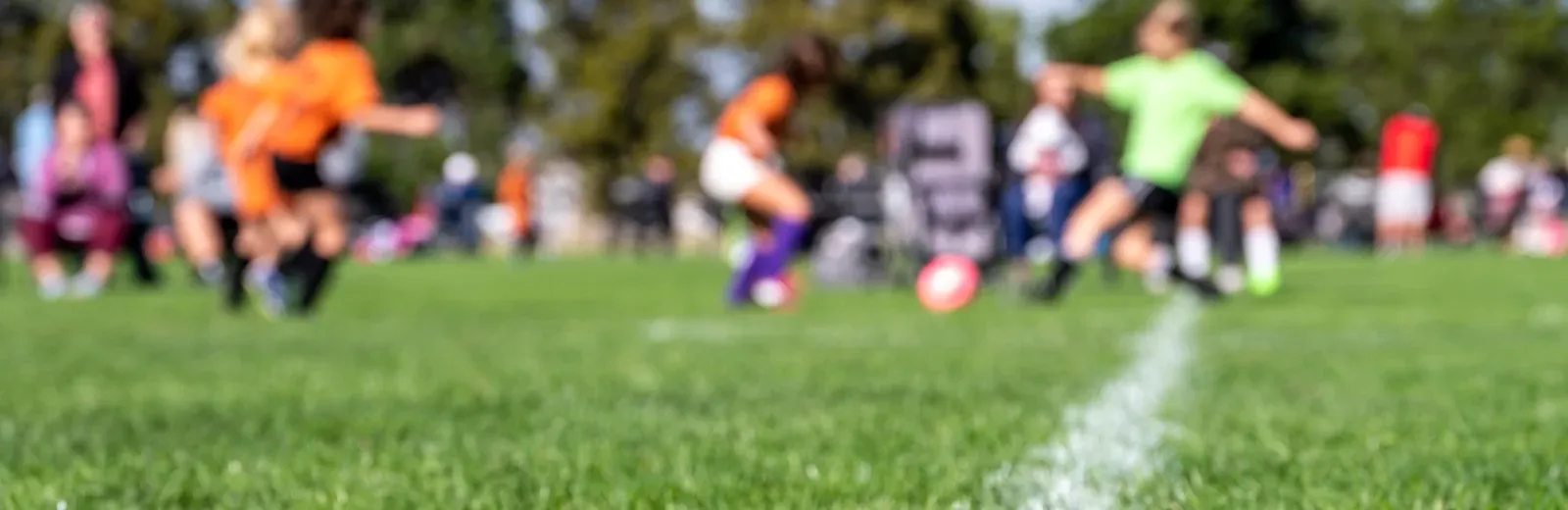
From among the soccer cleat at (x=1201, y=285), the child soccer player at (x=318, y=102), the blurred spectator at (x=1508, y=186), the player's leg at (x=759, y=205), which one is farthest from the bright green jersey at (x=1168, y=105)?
the blurred spectator at (x=1508, y=186)

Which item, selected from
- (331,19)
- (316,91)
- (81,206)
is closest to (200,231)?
(81,206)

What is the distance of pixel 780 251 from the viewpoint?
11.2 metres

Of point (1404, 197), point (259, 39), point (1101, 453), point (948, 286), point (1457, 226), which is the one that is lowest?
point (1457, 226)

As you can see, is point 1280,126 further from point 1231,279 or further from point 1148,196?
point 1231,279

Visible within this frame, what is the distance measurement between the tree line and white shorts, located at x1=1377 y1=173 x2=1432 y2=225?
44.1 ft

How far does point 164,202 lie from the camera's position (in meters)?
34.8

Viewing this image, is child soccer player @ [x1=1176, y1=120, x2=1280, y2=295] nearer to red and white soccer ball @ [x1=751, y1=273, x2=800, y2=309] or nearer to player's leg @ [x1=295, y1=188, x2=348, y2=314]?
red and white soccer ball @ [x1=751, y1=273, x2=800, y2=309]

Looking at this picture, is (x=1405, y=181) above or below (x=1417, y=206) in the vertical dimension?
above

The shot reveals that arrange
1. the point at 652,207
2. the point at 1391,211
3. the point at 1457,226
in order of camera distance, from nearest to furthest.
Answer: the point at 1391,211
the point at 1457,226
the point at 652,207

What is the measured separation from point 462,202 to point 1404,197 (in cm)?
1616

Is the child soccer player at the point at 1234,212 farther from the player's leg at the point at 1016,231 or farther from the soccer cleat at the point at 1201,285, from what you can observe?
the player's leg at the point at 1016,231

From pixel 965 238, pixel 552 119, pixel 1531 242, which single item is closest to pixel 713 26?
pixel 552 119

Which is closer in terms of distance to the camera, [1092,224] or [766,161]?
[1092,224]

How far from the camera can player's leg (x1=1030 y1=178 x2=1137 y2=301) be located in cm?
1058
